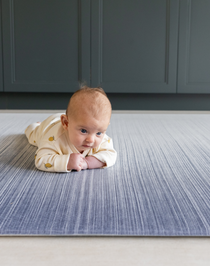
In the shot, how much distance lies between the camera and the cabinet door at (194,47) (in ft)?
7.44

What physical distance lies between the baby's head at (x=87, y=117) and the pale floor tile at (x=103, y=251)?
37 centimetres

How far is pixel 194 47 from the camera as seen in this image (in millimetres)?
2322

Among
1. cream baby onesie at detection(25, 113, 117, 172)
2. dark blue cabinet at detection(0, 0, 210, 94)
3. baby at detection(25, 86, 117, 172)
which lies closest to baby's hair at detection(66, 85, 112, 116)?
baby at detection(25, 86, 117, 172)

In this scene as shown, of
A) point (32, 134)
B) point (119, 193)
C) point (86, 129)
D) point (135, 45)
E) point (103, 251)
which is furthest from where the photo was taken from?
point (135, 45)

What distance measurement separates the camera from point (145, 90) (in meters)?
2.38

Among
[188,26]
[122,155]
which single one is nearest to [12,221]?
[122,155]

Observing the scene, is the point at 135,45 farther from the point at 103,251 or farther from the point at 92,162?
the point at 103,251

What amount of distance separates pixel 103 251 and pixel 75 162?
0.39 m

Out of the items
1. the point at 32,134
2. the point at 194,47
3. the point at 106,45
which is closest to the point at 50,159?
the point at 32,134

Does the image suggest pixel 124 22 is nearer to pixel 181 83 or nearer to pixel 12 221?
pixel 181 83

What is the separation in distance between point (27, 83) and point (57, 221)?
188 cm

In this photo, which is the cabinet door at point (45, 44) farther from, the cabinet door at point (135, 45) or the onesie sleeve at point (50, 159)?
the onesie sleeve at point (50, 159)

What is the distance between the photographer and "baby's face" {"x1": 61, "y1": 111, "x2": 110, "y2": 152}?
2.89 feet

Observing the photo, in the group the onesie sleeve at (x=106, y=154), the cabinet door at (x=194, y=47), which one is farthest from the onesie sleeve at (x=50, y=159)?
the cabinet door at (x=194, y=47)
